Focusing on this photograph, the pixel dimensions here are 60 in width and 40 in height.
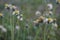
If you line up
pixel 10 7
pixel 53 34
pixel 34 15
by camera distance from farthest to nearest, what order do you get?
pixel 34 15 → pixel 53 34 → pixel 10 7

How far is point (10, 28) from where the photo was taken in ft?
6.46

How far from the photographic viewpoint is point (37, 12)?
6.95 feet

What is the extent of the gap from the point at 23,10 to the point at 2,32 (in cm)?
32

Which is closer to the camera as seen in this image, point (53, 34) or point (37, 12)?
point (53, 34)

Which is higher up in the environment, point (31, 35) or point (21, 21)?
point (21, 21)

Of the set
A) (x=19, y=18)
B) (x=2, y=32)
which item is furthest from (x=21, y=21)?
(x=2, y=32)

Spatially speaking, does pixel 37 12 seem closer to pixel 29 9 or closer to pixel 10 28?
pixel 29 9

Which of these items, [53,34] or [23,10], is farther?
[23,10]

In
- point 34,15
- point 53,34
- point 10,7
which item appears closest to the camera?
point 10,7

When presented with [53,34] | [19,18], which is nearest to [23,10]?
[19,18]

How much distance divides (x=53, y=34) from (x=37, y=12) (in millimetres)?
285

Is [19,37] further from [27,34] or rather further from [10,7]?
[10,7]

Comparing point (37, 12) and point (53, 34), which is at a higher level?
point (37, 12)

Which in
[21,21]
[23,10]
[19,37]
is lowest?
[19,37]
